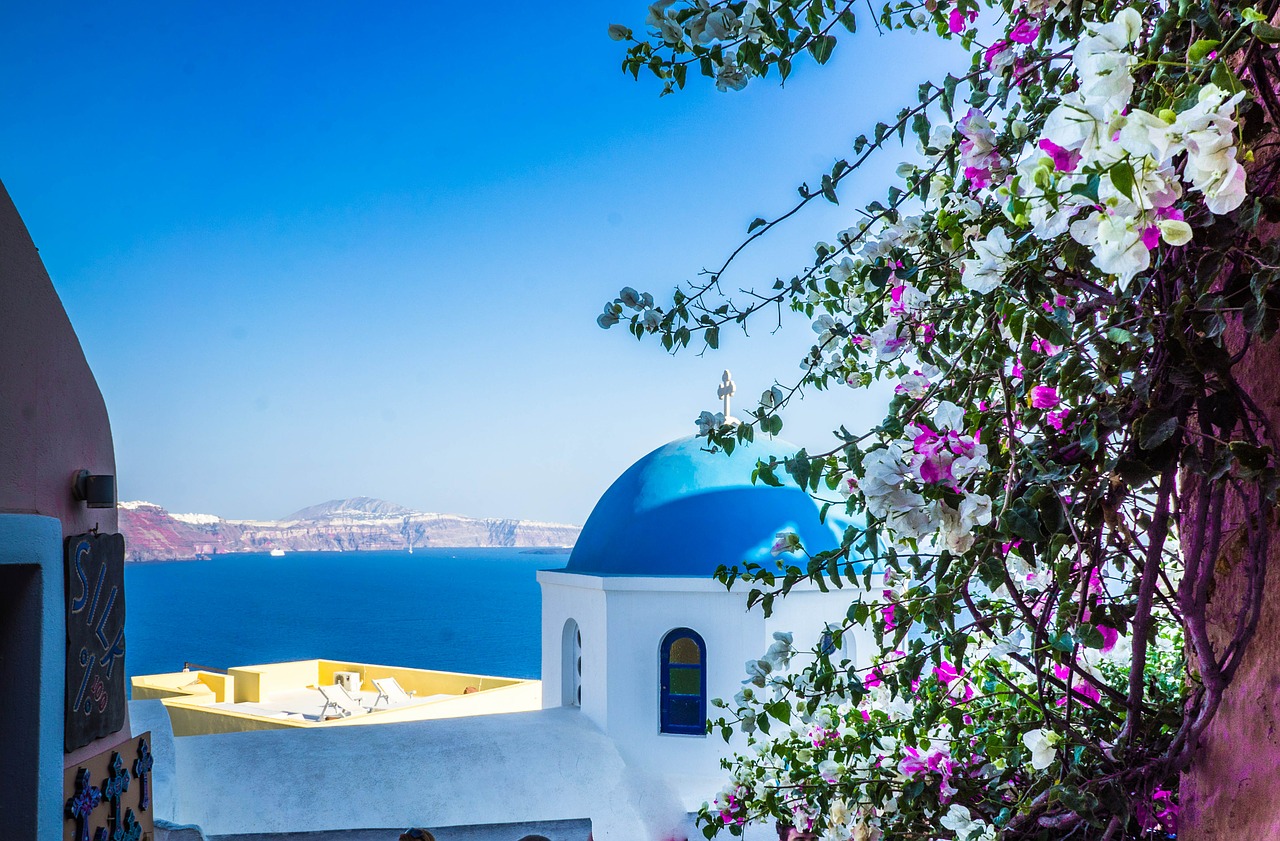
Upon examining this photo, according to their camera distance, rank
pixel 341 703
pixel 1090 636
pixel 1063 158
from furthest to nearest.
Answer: pixel 341 703, pixel 1090 636, pixel 1063 158

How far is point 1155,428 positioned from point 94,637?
368 centimetres

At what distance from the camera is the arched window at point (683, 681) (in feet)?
27.3

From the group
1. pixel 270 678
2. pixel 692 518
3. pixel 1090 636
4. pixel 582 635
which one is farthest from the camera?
pixel 270 678

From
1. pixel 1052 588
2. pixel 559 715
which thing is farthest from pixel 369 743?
pixel 1052 588

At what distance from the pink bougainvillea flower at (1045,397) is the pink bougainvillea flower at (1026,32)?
0.72 metres

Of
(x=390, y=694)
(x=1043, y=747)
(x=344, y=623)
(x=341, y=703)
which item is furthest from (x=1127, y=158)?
(x=344, y=623)

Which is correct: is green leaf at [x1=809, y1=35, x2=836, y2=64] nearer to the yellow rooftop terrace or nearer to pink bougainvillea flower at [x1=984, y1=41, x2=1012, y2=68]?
pink bougainvillea flower at [x1=984, y1=41, x2=1012, y2=68]

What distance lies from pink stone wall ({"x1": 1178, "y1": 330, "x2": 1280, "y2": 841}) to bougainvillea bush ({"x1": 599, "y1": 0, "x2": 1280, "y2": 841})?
28mm

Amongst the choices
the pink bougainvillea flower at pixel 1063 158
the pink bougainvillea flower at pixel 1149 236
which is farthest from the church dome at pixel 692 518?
the pink bougainvillea flower at pixel 1149 236

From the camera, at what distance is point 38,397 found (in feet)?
10.6

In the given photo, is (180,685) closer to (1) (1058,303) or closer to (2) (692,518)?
(2) (692,518)

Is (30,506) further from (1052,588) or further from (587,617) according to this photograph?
(587,617)

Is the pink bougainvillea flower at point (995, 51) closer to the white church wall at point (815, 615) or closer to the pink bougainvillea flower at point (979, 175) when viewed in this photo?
the pink bougainvillea flower at point (979, 175)

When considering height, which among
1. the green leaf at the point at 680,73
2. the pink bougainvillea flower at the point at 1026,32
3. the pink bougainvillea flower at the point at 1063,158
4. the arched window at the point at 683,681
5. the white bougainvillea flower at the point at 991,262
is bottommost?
the arched window at the point at 683,681
